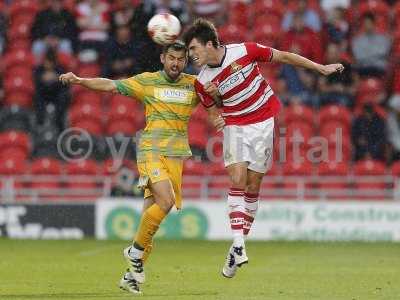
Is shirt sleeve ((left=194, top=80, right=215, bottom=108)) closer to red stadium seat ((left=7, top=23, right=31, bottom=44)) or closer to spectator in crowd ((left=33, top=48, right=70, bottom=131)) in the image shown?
spectator in crowd ((left=33, top=48, right=70, bottom=131))

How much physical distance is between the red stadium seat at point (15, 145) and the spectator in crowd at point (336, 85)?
4944mm

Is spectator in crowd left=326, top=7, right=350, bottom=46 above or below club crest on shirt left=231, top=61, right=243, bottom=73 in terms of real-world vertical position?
above

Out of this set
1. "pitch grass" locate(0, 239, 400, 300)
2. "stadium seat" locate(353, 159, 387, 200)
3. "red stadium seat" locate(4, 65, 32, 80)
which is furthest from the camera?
"red stadium seat" locate(4, 65, 32, 80)

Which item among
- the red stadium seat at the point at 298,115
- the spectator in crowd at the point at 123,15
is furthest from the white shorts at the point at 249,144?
the spectator in crowd at the point at 123,15

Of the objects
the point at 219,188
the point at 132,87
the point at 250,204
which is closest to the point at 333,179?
the point at 219,188

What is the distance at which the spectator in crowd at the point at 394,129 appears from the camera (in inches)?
733

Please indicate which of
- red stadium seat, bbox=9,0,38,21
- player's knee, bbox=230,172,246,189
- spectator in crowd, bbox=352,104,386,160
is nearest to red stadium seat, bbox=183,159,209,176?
spectator in crowd, bbox=352,104,386,160

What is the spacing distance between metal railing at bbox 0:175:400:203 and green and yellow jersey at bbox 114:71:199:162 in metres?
7.17

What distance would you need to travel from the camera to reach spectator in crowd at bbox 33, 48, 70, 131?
19109 millimetres

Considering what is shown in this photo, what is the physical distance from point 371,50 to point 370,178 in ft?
9.08

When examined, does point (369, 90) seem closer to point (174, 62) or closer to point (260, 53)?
point (260, 53)

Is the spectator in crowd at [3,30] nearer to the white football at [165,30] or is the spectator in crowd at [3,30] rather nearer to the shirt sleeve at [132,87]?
the white football at [165,30]

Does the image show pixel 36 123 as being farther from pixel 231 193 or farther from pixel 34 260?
pixel 231 193

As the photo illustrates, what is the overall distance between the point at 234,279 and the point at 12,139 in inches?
312
